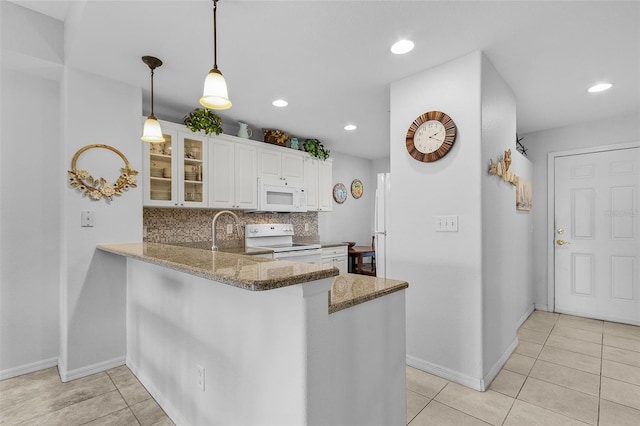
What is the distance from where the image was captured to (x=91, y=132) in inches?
98.1

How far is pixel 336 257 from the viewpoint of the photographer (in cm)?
463

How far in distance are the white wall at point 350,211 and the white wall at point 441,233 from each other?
2.75 m

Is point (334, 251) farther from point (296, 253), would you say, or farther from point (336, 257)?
point (296, 253)

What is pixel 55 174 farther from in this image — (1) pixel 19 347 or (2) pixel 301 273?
(2) pixel 301 273

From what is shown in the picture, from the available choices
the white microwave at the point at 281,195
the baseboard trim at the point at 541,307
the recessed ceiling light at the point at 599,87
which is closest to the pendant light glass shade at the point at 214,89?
the white microwave at the point at 281,195

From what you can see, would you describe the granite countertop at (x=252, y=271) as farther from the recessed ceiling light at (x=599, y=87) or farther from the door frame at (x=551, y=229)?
the door frame at (x=551, y=229)

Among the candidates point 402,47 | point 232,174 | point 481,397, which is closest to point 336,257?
point 232,174

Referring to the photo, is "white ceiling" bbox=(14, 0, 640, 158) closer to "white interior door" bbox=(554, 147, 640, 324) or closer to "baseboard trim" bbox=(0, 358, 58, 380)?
"white interior door" bbox=(554, 147, 640, 324)

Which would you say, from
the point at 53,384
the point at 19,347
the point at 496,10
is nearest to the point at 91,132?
the point at 19,347

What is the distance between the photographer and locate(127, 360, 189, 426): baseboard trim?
72.2 inches

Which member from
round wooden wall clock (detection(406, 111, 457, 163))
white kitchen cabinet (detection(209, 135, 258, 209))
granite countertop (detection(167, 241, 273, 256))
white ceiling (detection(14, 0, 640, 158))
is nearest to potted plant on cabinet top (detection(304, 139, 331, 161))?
white kitchen cabinet (detection(209, 135, 258, 209))

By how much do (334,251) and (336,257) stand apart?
0.36 feet

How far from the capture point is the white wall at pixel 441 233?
7.25ft

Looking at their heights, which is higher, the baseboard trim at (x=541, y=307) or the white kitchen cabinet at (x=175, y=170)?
the white kitchen cabinet at (x=175, y=170)
